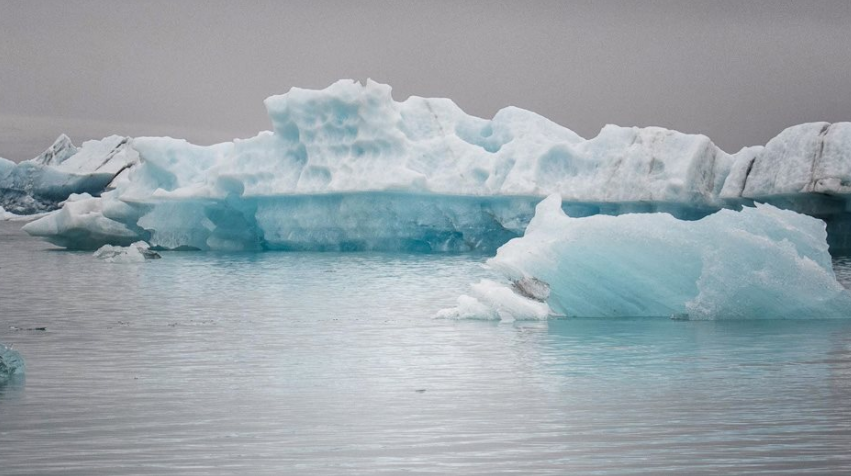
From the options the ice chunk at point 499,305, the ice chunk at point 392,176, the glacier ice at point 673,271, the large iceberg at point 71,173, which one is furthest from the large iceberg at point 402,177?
the large iceberg at point 71,173

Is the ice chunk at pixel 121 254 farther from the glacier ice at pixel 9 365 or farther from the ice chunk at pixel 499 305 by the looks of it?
the glacier ice at pixel 9 365

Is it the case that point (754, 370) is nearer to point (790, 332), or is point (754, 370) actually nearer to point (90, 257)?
point (790, 332)

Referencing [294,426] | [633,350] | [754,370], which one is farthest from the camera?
[633,350]

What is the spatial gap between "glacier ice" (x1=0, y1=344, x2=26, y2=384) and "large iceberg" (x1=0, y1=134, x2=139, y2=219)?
40.1 metres

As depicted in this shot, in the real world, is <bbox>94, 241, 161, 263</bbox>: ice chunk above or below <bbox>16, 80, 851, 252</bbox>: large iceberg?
below

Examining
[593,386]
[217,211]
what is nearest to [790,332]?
[593,386]

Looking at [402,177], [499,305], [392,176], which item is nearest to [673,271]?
[499,305]

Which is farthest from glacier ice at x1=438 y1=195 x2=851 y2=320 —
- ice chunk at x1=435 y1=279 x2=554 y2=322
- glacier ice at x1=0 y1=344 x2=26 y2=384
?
glacier ice at x1=0 y1=344 x2=26 y2=384

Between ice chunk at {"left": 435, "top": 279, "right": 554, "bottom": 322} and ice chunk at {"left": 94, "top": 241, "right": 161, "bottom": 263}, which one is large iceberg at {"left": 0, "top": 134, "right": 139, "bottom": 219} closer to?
ice chunk at {"left": 94, "top": 241, "right": 161, "bottom": 263}

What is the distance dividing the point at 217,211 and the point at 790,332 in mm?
17319

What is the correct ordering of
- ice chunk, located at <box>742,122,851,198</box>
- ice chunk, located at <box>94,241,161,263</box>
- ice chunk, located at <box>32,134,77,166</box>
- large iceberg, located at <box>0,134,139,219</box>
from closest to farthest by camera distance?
ice chunk, located at <box>742,122,851,198</box>, ice chunk, located at <box>94,241,161,263</box>, large iceberg, located at <box>0,134,139,219</box>, ice chunk, located at <box>32,134,77,166</box>

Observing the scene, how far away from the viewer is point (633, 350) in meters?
8.52

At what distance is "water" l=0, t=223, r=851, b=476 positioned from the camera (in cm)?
477

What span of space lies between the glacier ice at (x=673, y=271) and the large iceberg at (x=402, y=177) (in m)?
8.70
